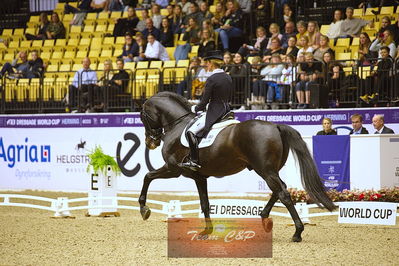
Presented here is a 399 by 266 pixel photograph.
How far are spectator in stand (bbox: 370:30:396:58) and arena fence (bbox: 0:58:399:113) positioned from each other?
0.60m

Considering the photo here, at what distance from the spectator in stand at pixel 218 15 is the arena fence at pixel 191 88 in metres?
2.17

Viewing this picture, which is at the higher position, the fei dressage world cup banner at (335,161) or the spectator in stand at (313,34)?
the spectator in stand at (313,34)

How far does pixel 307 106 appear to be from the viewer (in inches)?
669

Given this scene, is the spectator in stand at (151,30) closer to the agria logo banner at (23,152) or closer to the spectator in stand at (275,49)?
the spectator in stand at (275,49)

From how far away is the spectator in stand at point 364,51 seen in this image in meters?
16.6

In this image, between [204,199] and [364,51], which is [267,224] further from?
[364,51]

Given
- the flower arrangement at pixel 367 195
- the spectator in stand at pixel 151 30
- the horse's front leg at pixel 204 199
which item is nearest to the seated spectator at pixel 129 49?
the spectator in stand at pixel 151 30

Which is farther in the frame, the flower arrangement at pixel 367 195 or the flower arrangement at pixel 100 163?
the flower arrangement at pixel 100 163

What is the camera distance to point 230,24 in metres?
20.6

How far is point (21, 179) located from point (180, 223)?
11062mm

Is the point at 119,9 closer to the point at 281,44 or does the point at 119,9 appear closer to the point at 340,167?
the point at 281,44

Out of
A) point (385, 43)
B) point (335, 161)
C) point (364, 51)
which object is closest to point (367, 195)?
point (335, 161)

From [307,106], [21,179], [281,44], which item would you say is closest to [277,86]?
[307,106]

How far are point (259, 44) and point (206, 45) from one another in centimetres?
141
